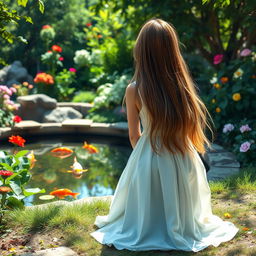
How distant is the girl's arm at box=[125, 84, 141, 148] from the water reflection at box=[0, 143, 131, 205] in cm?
179

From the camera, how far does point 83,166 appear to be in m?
5.87

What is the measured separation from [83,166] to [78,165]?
1.19 ft

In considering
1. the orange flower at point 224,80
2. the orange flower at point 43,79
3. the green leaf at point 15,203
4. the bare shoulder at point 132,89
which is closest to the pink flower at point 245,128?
the orange flower at point 224,80

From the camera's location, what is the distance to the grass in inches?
118

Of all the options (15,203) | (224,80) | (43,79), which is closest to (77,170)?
(15,203)

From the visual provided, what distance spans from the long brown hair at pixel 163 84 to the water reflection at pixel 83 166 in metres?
2.04

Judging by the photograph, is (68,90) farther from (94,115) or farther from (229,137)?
(229,137)

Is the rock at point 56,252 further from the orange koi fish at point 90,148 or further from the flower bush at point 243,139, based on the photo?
the orange koi fish at point 90,148

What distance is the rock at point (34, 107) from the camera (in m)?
7.85

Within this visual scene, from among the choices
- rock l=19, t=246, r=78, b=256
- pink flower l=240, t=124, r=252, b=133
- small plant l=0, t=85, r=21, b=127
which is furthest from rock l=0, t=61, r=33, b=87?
rock l=19, t=246, r=78, b=256

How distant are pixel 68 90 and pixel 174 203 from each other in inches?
253

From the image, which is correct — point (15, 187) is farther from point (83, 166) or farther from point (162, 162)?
point (83, 166)

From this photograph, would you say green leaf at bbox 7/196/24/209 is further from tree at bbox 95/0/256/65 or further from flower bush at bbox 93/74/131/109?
flower bush at bbox 93/74/131/109

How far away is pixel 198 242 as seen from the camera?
10.0 feet
